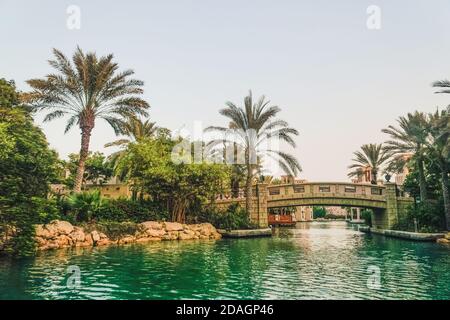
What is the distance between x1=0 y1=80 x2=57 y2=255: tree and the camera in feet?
44.4

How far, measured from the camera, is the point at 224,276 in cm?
1041

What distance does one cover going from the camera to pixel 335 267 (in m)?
12.2

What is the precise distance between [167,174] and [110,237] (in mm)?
5742

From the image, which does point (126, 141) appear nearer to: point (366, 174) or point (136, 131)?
point (136, 131)

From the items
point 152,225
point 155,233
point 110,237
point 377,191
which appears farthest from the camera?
point 377,191

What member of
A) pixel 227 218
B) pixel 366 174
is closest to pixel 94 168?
pixel 227 218

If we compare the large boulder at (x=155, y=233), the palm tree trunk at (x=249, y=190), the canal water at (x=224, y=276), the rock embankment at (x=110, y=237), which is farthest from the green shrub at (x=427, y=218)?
the large boulder at (x=155, y=233)

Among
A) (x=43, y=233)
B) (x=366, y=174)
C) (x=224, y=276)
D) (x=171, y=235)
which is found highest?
(x=366, y=174)

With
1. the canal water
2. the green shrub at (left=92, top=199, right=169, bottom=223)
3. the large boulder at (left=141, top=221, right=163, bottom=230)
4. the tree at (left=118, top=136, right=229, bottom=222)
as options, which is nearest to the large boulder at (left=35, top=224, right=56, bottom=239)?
the canal water

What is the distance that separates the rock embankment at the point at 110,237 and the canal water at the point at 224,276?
265 cm

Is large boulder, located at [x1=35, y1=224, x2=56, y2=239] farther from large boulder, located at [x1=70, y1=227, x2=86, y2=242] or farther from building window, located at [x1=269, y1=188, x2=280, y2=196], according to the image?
building window, located at [x1=269, y1=188, x2=280, y2=196]

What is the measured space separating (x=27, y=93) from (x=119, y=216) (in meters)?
9.60
